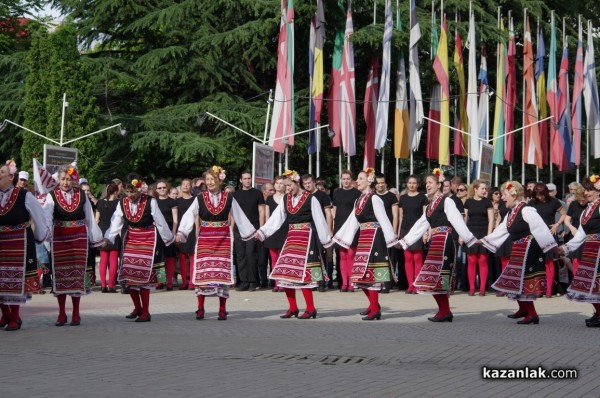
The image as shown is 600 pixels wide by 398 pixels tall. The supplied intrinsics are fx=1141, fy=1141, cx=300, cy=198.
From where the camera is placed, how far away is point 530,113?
40.2m

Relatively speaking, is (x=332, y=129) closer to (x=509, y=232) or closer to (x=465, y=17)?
(x=465, y=17)

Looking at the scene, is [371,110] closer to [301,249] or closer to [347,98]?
[347,98]

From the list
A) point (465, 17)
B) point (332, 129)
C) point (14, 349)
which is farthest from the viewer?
point (465, 17)

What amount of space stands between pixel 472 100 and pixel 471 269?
19.7 metres

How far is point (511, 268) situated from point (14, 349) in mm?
6007

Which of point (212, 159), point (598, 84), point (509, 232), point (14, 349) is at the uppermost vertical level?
point (598, 84)

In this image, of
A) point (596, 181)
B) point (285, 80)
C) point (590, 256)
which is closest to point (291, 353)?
point (590, 256)

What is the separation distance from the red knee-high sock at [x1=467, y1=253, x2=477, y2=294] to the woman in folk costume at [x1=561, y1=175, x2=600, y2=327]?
15.8 ft

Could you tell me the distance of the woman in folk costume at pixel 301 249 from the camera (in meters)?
14.0

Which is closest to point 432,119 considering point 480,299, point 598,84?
point 598,84

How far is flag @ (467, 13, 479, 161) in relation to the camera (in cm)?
3709

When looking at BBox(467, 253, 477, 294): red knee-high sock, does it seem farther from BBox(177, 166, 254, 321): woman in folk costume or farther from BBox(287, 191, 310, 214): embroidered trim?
BBox(177, 166, 254, 321): woman in folk costume

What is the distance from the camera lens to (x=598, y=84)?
4684cm
